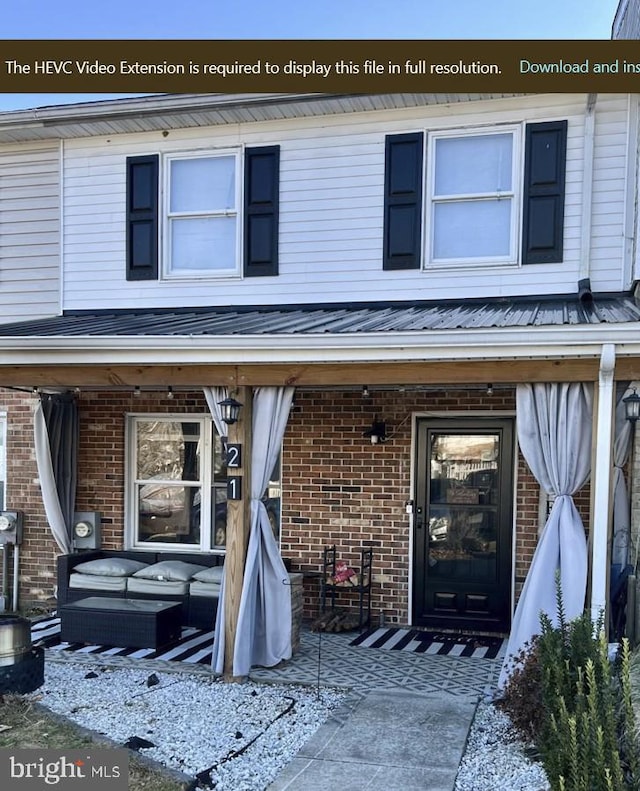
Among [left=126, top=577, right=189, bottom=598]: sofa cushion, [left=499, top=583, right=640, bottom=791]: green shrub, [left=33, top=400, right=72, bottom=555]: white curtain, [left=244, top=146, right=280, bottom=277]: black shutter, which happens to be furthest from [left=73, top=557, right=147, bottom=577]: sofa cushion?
[left=499, top=583, right=640, bottom=791]: green shrub

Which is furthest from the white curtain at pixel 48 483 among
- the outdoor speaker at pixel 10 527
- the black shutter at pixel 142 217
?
the black shutter at pixel 142 217

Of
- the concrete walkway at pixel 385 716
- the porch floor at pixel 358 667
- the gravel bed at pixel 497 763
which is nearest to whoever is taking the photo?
the gravel bed at pixel 497 763

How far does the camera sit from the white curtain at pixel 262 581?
571cm

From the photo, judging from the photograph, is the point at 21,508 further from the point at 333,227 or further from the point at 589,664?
the point at 589,664

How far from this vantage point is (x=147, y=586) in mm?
7312

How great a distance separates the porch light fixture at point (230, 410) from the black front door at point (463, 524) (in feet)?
7.89

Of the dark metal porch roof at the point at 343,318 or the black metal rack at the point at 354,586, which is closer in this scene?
the dark metal porch roof at the point at 343,318

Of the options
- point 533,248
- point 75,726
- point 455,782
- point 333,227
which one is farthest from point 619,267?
point 75,726

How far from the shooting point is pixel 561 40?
528 cm

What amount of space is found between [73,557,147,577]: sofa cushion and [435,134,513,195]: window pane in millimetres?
4955

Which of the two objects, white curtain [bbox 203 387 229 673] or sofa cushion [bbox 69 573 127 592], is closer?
white curtain [bbox 203 387 229 673]

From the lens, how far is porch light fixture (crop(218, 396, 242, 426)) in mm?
5641

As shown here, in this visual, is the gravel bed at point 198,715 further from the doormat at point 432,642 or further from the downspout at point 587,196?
the downspout at point 587,196

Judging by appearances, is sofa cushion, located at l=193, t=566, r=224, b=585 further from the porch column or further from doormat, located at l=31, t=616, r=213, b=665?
the porch column
